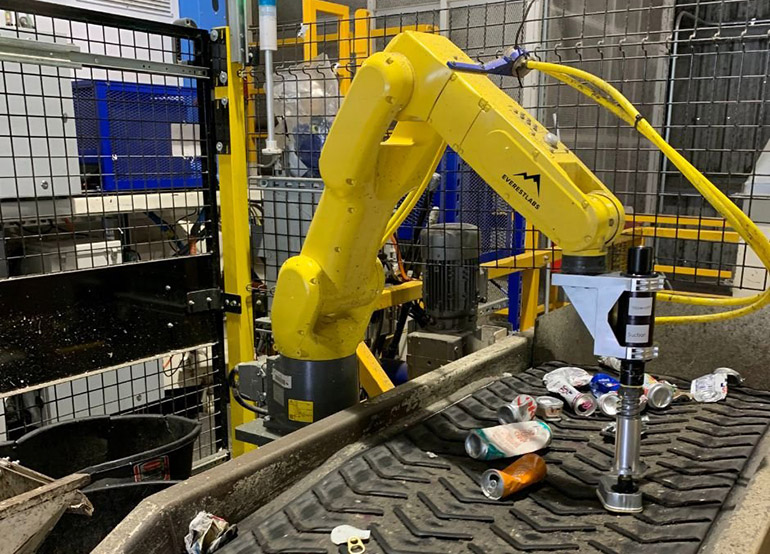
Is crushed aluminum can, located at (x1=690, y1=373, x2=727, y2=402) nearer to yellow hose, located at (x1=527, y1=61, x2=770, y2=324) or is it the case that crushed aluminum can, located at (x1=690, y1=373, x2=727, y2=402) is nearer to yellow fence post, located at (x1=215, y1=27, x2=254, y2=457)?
yellow hose, located at (x1=527, y1=61, x2=770, y2=324)

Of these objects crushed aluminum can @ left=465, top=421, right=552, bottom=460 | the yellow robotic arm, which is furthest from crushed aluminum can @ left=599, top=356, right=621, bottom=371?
the yellow robotic arm

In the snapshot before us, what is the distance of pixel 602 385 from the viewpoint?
179 centimetres

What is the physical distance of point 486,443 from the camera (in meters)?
1.43

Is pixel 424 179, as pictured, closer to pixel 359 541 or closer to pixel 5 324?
pixel 359 541

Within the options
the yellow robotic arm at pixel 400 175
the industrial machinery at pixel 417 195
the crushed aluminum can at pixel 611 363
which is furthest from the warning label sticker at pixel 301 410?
the crushed aluminum can at pixel 611 363

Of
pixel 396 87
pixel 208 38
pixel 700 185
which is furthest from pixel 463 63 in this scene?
pixel 208 38

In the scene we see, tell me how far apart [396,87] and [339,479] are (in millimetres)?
824

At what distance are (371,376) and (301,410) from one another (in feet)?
2.01

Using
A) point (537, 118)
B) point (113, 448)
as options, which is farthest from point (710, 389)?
point (113, 448)

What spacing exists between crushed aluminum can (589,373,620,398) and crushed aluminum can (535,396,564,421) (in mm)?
148

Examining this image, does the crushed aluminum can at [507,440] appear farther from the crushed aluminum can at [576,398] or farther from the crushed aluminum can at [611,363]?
the crushed aluminum can at [611,363]

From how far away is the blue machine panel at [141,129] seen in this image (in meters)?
2.24

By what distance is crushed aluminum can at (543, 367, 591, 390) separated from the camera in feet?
6.09

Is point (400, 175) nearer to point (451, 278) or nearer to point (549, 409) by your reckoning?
point (549, 409)
